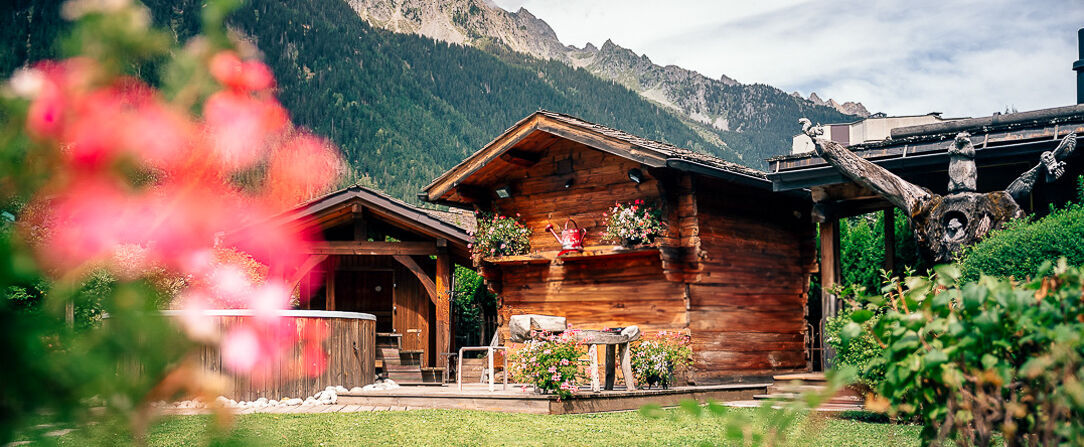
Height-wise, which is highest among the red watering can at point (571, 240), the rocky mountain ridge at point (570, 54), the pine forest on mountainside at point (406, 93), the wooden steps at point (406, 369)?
the rocky mountain ridge at point (570, 54)

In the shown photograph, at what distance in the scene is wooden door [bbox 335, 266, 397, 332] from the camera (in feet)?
61.6

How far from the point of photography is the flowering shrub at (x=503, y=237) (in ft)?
45.5

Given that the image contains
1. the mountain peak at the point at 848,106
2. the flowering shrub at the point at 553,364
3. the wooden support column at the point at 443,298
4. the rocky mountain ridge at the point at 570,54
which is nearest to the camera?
the flowering shrub at the point at 553,364

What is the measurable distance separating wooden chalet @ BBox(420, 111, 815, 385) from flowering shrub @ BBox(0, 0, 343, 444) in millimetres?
10733

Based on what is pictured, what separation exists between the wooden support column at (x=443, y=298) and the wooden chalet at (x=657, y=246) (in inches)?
39.1

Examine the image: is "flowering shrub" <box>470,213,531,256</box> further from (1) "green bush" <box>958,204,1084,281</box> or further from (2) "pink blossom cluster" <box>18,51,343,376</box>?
(2) "pink blossom cluster" <box>18,51,343,376</box>

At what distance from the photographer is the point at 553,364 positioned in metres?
9.30

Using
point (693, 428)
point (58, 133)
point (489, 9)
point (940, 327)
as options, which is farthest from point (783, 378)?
point (489, 9)

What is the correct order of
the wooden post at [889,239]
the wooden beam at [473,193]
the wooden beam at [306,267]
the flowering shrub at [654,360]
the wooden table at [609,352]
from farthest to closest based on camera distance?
the wooden beam at [306,267], the wooden beam at [473,193], the wooden post at [889,239], the flowering shrub at [654,360], the wooden table at [609,352]

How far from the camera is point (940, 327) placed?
2562 mm

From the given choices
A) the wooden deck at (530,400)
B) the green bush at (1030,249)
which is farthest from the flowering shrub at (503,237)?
the green bush at (1030,249)

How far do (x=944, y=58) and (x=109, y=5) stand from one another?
177 ft

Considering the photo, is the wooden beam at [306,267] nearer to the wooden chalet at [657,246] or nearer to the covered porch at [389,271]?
the covered porch at [389,271]

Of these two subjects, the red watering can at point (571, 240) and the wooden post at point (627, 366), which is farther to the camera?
the red watering can at point (571, 240)
